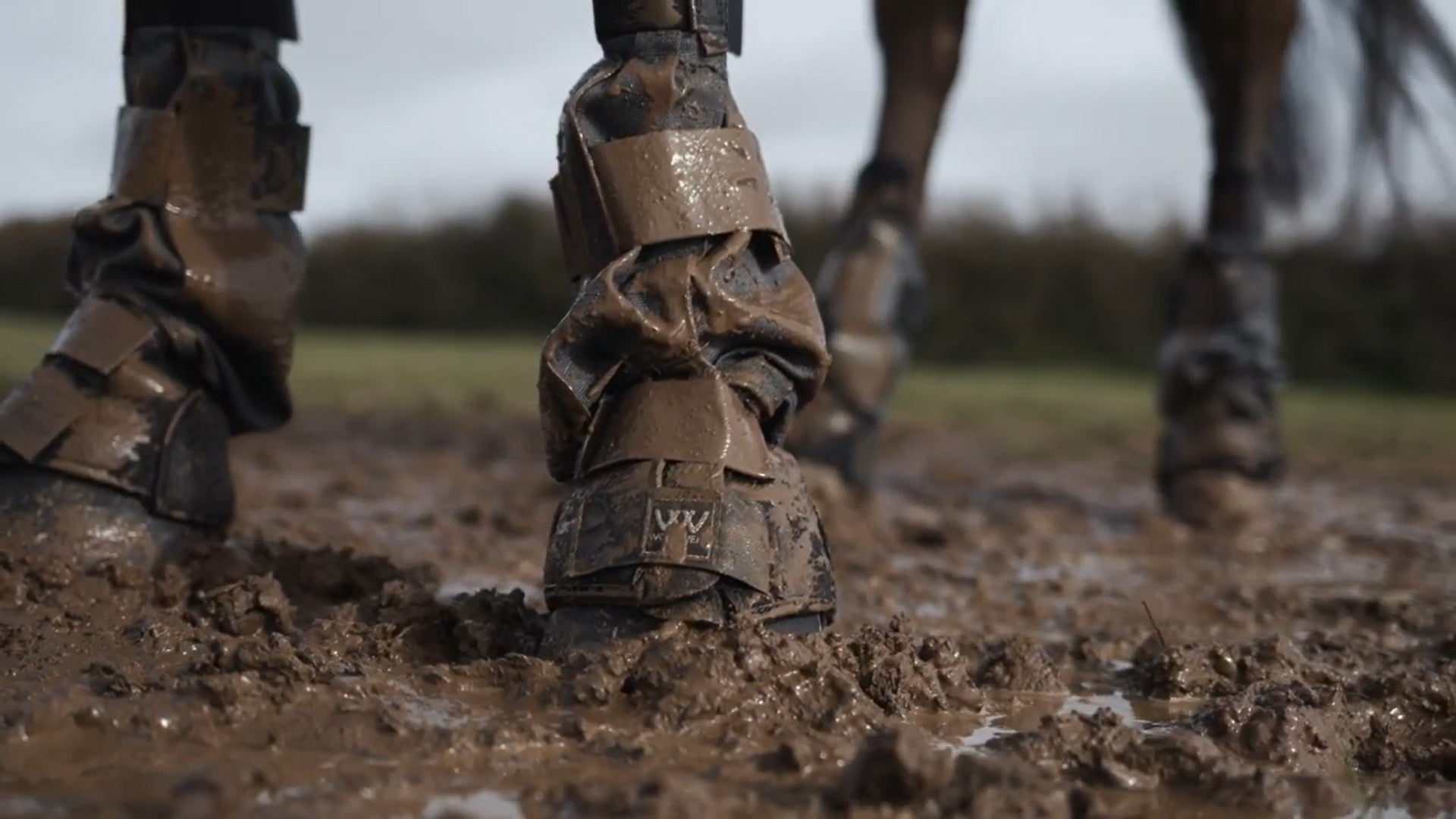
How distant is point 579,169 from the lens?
1.81 metres

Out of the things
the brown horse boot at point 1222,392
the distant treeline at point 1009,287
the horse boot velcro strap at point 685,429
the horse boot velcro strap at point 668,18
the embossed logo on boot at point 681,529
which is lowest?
the distant treeline at point 1009,287

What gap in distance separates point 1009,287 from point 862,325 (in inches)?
361

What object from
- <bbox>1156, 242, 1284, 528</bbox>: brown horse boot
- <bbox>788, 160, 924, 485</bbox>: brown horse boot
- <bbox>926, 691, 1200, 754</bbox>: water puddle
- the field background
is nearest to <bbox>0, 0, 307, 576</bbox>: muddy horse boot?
<bbox>926, 691, 1200, 754</bbox>: water puddle

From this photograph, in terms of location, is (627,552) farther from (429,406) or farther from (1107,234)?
(1107,234)

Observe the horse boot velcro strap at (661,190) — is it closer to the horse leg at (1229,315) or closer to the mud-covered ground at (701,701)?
the mud-covered ground at (701,701)

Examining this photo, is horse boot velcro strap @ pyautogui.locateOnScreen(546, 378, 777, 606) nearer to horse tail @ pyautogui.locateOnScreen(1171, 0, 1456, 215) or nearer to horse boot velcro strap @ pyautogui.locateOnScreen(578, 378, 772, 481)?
horse boot velcro strap @ pyautogui.locateOnScreen(578, 378, 772, 481)

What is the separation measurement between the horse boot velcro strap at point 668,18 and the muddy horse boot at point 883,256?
1463 millimetres

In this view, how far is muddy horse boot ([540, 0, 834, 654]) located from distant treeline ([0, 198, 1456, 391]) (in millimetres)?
6806

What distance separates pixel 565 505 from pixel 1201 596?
4.57ft

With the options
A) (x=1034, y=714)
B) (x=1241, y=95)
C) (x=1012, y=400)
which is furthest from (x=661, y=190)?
(x=1012, y=400)

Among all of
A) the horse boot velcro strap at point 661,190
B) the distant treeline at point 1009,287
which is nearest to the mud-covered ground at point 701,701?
the horse boot velcro strap at point 661,190

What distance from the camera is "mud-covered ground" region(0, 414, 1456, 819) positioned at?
1344mm

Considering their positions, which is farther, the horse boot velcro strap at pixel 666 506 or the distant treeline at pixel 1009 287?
the distant treeline at pixel 1009 287

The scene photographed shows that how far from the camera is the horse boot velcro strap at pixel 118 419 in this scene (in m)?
1.96
